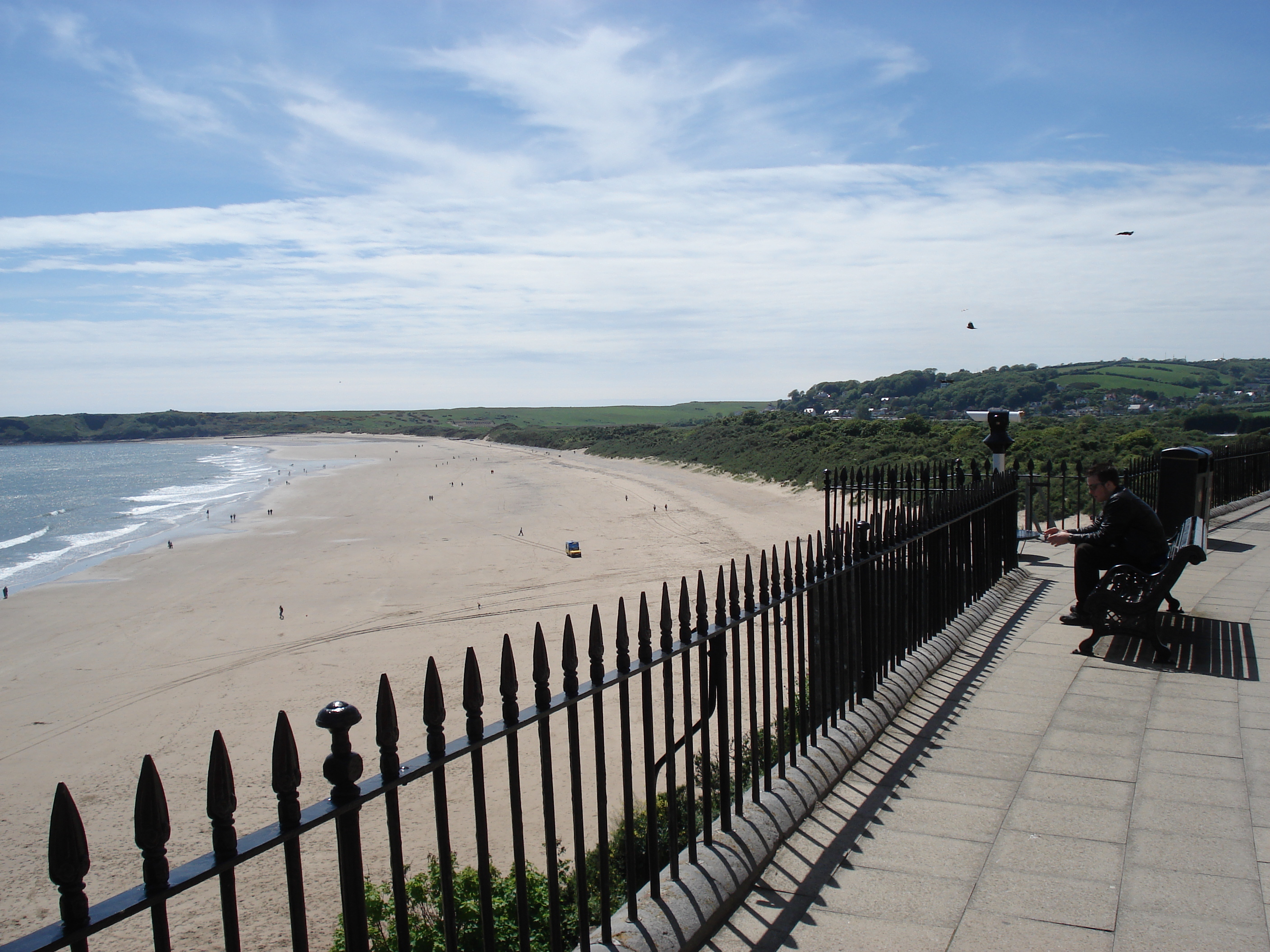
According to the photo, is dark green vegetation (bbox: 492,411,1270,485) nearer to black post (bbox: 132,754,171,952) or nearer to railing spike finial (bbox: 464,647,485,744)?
railing spike finial (bbox: 464,647,485,744)

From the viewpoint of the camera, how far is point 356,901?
1799 mm

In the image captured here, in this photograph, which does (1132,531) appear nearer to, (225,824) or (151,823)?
(225,824)

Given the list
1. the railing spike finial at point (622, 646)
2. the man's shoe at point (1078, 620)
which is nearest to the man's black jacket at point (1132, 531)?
the man's shoe at point (1078, 620)

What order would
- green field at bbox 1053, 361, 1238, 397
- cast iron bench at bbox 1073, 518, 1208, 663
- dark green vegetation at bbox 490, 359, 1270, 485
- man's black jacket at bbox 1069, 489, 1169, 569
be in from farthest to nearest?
green field at bbox 1053, 361, 1238, 397, dark green vegetation at bbox 490, 359, 1270, 485, man's black jacket at bbox 1069, 489, 1169, 569, cast iron bench at bbox 1073, 518, 1208, 663

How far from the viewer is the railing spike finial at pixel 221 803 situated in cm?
146

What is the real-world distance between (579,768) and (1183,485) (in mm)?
10740

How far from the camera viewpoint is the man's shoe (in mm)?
6340

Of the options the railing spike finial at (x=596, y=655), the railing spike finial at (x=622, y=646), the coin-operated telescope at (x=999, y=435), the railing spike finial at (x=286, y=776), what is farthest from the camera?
the coin-operated telescope at (x=999, y=435)

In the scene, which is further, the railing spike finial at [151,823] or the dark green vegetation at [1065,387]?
the dark green vegetation at [1065,387]

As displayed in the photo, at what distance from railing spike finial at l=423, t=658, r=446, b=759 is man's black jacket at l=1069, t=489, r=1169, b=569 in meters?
5.79

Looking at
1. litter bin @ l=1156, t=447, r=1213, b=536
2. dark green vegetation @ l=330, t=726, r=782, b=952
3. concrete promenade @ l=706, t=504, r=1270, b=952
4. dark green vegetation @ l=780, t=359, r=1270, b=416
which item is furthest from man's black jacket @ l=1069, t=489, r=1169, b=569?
dark green vegetation @ l=780, t=359, r=1270, b=416

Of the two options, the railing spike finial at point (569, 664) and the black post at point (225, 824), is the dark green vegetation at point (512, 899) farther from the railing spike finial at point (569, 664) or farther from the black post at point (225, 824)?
the black post at point (225, 824)

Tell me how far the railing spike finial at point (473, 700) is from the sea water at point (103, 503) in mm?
27041

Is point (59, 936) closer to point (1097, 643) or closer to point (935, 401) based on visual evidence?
point (1097, 643)
